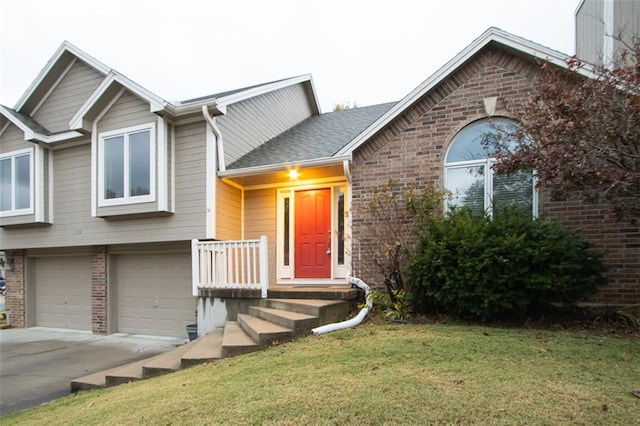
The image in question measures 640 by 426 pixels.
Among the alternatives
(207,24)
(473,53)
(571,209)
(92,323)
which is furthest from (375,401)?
(207,24)

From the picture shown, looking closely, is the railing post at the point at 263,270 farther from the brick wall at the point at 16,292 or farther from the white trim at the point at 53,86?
the brick wall at the point at 16,292

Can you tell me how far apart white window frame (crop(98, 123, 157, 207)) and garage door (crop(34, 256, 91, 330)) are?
273cm

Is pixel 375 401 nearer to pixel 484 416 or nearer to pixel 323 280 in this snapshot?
pixel 484 416

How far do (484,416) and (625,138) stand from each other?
11.6 ft

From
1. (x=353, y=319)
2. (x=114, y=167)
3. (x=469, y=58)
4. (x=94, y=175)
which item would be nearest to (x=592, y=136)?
(x=469, y=58)

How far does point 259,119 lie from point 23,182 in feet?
21.5

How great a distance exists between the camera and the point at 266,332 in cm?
534

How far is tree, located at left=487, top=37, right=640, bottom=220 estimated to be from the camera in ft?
13.9

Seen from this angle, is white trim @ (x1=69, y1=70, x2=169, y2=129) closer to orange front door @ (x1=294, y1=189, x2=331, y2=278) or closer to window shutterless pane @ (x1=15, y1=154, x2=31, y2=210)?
window shutterless pane @ (x1=15, y1=154, x2=31, y2=210)

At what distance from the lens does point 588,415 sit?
271 cm

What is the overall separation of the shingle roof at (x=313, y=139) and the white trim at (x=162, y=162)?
4.49 feet

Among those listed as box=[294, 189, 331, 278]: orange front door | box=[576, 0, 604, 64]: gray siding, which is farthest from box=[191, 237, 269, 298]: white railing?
box=[576, 0, 604, 64]: gray siding

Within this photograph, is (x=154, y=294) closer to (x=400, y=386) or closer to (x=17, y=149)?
(x=17, y=149)

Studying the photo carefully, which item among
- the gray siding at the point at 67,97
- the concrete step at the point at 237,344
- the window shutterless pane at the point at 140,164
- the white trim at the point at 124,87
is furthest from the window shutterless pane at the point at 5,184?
the concrete step at the point at 237,344
